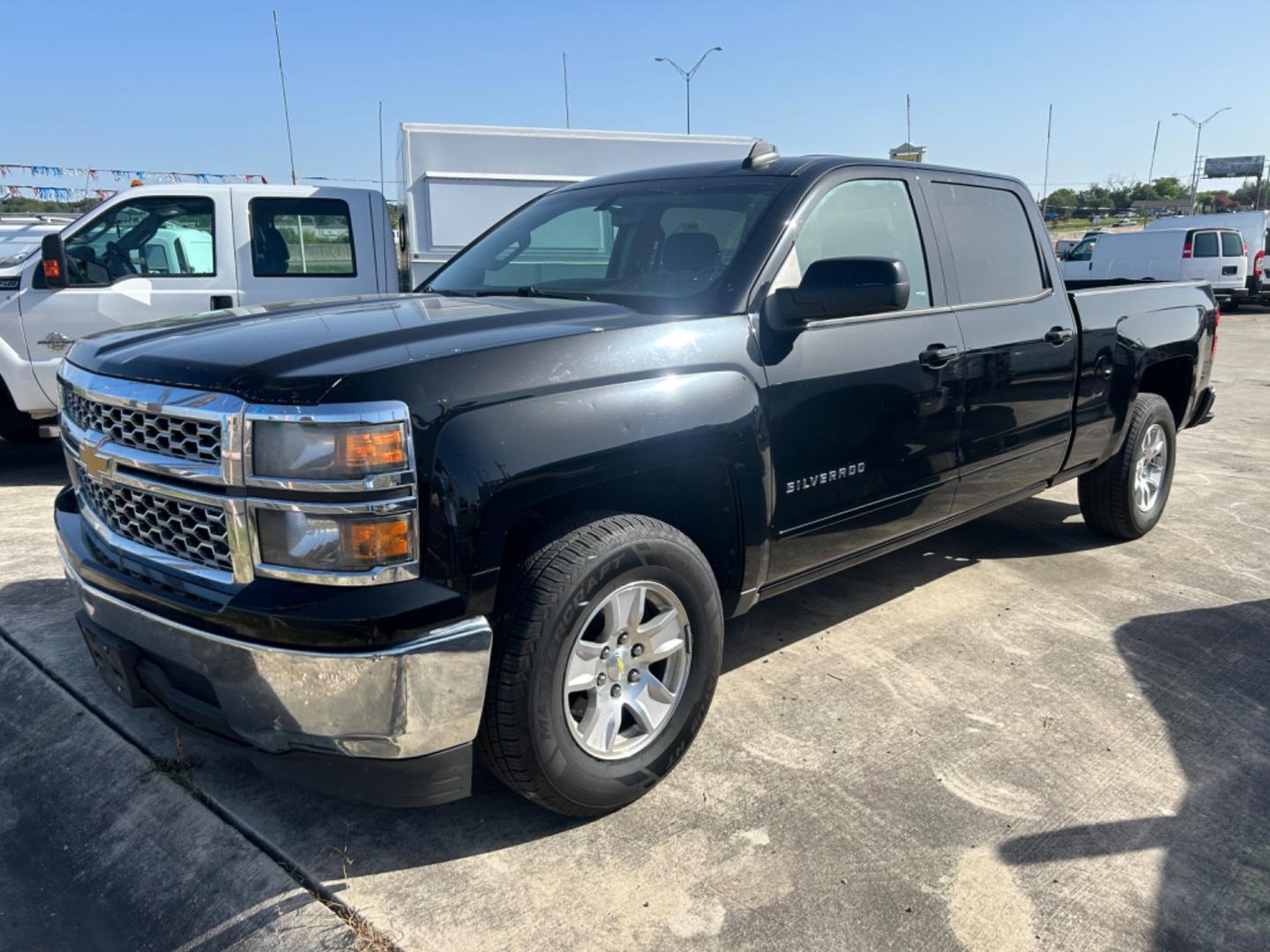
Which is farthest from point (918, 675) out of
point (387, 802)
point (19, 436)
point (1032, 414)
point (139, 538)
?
point (19, 436)

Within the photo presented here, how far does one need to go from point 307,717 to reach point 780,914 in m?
1.26

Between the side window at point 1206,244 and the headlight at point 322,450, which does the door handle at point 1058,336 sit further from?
the side window at point 1206,244

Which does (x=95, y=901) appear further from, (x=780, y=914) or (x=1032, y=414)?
(x=1032, y=414)

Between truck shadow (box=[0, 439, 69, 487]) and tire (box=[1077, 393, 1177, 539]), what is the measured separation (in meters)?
6.47

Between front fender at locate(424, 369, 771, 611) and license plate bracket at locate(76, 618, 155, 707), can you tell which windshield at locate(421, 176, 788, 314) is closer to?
front fender at locate(424, 369, 771, 611)

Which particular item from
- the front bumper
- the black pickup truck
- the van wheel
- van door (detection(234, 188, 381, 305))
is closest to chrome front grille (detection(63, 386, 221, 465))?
the black pickup truck

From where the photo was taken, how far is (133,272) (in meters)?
6.79

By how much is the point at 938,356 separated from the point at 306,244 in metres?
5.35

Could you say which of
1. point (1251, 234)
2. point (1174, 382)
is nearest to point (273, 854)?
point (1174, 382)

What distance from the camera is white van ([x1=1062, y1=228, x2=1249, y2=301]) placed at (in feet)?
68.7

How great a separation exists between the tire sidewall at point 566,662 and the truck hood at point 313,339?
664 millimetres

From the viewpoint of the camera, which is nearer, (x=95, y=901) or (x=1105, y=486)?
(x=95, y=901)

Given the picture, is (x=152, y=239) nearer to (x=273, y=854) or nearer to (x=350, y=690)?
(x=273, y=854)

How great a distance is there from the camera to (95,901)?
7.93 ft
